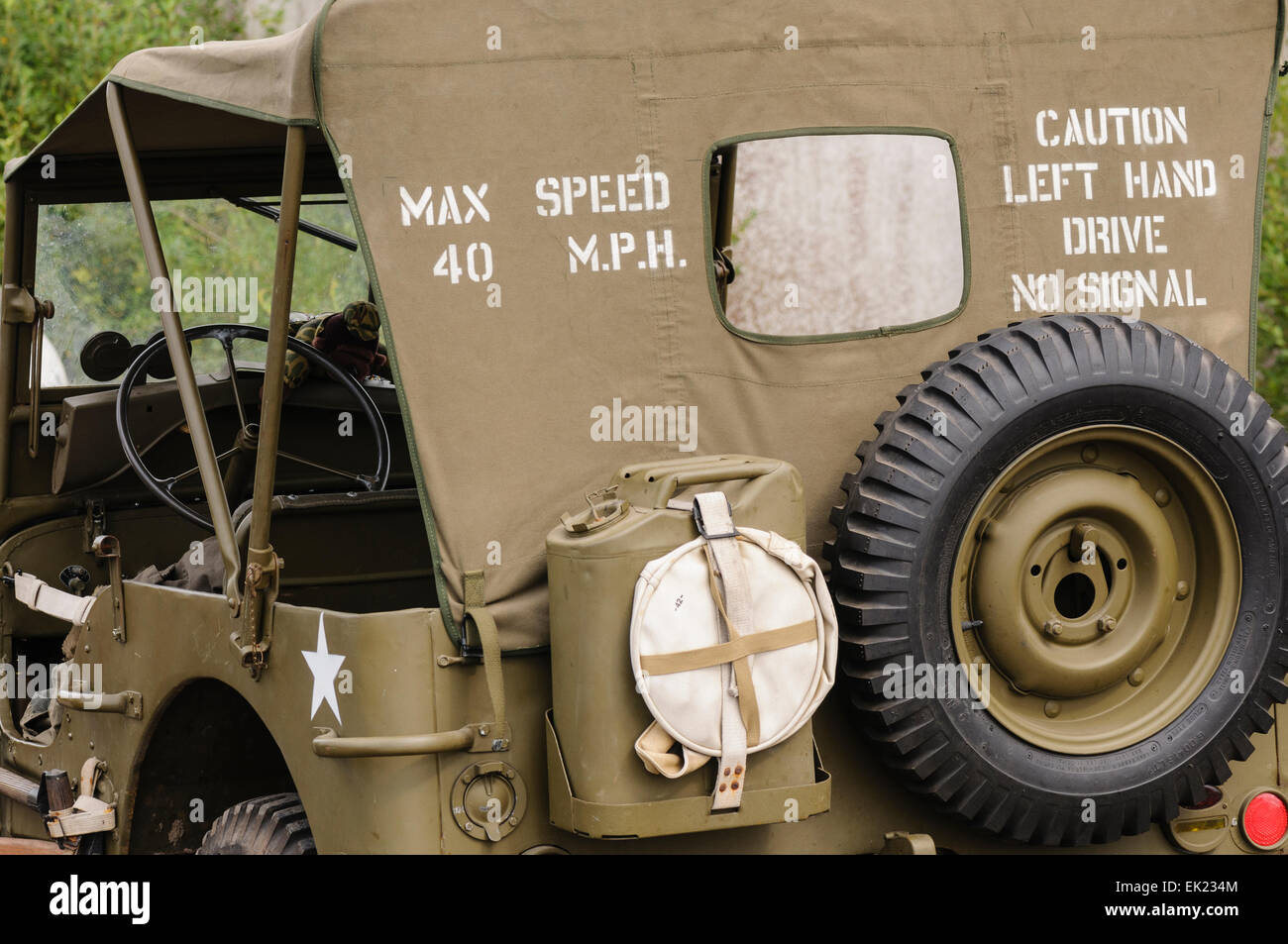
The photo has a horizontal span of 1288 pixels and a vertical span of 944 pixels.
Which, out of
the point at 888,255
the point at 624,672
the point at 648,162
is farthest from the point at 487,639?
the point at 888,255

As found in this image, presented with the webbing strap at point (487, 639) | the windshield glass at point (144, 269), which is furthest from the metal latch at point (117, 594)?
the webbing strap at point (487, 639)

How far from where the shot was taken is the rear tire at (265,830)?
10.6ft

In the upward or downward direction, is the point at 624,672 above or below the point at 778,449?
below

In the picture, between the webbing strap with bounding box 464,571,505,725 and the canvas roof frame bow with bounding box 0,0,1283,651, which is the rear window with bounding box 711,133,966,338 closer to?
the canvas roof frame bow with bounding box 0,0,1283,651

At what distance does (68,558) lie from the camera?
452 cm

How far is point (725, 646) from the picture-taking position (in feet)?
8.85

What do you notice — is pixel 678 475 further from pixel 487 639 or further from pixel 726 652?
pixel 487 639

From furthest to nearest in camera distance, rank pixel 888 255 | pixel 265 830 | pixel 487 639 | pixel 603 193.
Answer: pixel 888 255
pixel 265 830
pixel 603 193
pixel 487 639

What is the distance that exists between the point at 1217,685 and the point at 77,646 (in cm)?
273

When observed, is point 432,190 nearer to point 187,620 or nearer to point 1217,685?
point 187,620

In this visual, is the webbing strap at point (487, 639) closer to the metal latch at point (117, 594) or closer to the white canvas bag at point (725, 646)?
the white canvas bag at point (725, 646)

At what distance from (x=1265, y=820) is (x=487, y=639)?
1.77 meters

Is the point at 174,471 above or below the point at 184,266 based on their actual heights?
below

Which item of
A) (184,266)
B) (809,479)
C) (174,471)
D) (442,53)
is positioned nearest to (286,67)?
(442,53)
